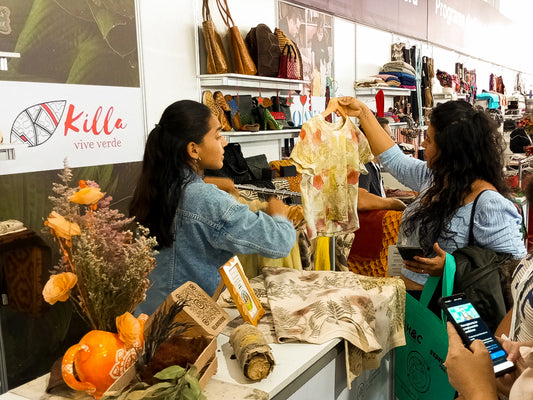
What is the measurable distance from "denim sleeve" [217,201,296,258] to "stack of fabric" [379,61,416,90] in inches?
224

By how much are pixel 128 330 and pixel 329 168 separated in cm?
178

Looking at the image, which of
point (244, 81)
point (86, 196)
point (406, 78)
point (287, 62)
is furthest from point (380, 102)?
point (86, 196)

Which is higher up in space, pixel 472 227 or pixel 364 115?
pixel 364 115

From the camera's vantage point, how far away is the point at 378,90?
21.4 ft

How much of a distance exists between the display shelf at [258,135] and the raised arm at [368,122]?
1.23 m

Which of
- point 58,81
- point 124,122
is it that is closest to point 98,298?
point 58,81

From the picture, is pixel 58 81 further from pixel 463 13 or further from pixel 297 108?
pixel 463 13

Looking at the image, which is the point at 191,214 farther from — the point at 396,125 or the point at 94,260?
the point at 396,125

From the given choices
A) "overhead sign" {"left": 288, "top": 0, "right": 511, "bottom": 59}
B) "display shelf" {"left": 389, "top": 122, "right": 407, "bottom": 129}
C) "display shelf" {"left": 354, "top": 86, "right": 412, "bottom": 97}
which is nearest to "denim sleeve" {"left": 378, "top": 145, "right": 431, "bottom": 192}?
"overhead sign" {"left": 288, "top": 0, "right": 511, "bottom": 59}

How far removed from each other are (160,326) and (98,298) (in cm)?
17

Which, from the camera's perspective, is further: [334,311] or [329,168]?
[329,168]

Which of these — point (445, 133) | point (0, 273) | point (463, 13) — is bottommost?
point (0, 273)

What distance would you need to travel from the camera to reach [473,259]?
198 centimetres

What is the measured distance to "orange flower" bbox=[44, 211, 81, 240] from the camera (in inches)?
49.2
